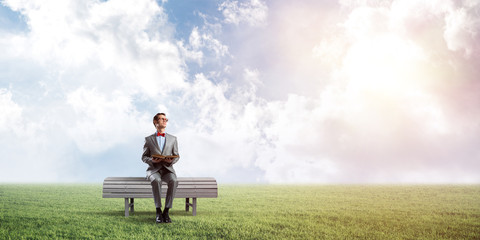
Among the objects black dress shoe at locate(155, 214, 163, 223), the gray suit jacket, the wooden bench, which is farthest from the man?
the wooden bench

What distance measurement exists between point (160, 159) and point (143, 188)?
4.95 feet

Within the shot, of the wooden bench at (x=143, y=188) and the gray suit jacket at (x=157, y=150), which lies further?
the wooden bench at (x=143, y=188)

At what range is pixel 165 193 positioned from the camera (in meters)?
10.2

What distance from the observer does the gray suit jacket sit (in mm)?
9656

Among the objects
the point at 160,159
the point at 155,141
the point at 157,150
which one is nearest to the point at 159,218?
the point at 160,159

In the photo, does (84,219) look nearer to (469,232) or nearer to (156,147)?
(156,147)

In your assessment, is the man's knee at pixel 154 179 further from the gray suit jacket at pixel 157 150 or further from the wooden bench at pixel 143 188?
the wooden bench at pixel 143 188

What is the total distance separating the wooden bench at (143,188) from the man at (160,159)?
60cm

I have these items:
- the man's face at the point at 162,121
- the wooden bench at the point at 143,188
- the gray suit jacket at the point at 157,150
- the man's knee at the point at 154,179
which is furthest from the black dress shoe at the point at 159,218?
the man's face at the point at 162,121

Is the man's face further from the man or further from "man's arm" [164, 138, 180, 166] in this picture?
"man's arm" [164, 138, 180, 166]

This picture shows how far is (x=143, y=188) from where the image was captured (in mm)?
10414

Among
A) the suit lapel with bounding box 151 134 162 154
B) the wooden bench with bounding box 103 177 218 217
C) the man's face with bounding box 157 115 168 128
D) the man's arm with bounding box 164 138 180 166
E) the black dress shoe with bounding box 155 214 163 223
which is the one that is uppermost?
the man's face with bounding box 157 115 168 128

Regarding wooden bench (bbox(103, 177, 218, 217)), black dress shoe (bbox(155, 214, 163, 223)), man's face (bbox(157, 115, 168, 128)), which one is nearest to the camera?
black dress shoe (bbox(155, 214, 163, 223))

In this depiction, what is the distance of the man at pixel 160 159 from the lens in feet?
31.2
